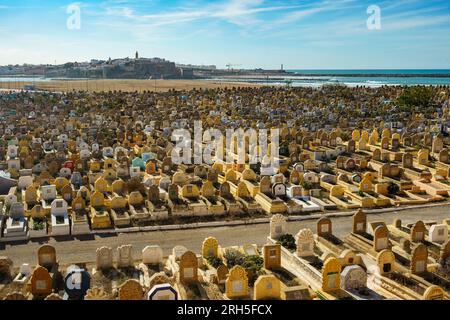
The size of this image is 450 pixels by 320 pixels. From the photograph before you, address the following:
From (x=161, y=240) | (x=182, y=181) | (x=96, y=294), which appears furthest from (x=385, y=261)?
(x=182, y=181)

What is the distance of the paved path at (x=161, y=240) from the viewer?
1522 cm

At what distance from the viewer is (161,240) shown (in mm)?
16531

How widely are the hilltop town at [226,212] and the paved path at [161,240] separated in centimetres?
9

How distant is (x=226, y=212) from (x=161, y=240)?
3421 millimetres

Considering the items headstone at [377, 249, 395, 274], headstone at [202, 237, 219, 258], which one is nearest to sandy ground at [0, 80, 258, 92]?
headstone at [202, 237, 219, 258]

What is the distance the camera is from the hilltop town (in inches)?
483

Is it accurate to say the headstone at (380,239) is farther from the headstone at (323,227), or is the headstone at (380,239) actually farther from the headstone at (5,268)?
the headstone at (5,268)

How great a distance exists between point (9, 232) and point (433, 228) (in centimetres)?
1387

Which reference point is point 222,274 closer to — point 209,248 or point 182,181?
point 209,248

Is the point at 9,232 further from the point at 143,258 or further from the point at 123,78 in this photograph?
the point at 123,78

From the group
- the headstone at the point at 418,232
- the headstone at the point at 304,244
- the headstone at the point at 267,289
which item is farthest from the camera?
the headstone at the point at 418,232

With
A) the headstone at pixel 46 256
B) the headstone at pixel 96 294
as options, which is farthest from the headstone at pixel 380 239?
the headstone at pixel 46 256

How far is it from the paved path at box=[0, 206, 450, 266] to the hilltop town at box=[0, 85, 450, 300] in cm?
9

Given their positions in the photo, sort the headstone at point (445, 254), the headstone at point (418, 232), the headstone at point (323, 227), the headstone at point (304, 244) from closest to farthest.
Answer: the headstone at point (445, 254) < the headstone at point (304, 244) < the headstone at point (418, 232) < the headstone at point (323, 227)
